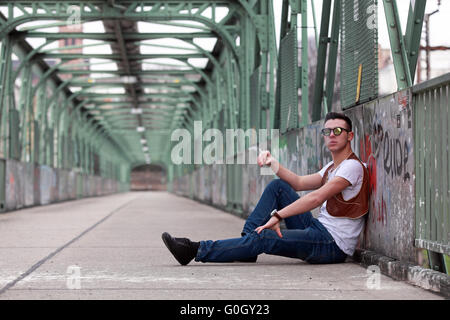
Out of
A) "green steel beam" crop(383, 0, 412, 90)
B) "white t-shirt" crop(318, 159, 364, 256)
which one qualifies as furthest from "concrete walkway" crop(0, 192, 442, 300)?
"green steel beam" crop(383, 0, 412, 90)

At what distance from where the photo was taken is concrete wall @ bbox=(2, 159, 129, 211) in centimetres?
2093

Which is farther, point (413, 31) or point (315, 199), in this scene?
point (413, 31)

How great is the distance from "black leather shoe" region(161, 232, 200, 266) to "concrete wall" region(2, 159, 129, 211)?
1506 centimetres

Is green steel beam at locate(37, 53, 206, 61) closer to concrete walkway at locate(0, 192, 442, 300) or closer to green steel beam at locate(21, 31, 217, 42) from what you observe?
green steel beam at locate(21, 31, 217, 42)

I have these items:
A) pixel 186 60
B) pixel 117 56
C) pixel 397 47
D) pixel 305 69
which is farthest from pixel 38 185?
pixel 397 47

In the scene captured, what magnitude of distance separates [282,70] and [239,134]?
7.12 m

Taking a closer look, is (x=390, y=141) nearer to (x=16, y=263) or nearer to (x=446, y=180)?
(x=446, y=180)

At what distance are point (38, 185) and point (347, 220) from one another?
71.7ft

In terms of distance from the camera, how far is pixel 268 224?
18.0ft

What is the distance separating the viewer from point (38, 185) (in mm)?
26359

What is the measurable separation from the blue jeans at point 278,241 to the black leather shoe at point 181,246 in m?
0.05

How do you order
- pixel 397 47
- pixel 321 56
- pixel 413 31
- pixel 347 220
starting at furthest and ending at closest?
pixel 321 56 → pixel 397 47 → pixel 413 31 → pixel 347 220

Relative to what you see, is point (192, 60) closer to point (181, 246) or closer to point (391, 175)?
point (181, 246)
